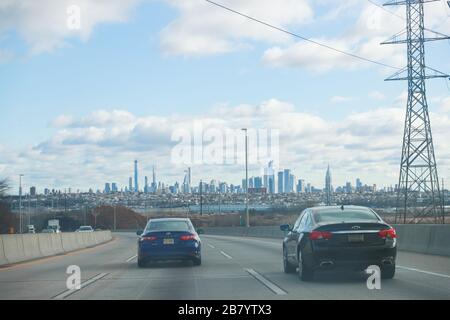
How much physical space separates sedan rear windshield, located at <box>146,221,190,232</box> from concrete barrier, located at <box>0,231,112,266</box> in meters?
6.45

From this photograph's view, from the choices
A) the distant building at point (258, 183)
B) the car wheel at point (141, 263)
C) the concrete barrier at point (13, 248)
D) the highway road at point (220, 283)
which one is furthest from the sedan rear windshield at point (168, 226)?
the distant building at point (258, 183)

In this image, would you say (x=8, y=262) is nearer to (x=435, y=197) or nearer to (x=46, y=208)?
(x=435, y=197)

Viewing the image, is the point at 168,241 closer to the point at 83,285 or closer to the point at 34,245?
the point at 83,285

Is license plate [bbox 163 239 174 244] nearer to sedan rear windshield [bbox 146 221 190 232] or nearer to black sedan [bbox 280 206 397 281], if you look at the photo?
sedan rear windshield [bbox 146 221 190 232]

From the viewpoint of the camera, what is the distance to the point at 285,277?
17.7 meters

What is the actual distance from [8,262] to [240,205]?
8963 centimetres

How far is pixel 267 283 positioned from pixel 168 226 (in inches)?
283

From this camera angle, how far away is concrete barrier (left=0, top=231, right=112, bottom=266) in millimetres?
27152

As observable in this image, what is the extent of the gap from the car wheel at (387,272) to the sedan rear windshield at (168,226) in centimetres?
→ 769

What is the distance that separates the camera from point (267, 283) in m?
16.2

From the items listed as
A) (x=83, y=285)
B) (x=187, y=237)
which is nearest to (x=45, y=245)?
(x=187, y=237)

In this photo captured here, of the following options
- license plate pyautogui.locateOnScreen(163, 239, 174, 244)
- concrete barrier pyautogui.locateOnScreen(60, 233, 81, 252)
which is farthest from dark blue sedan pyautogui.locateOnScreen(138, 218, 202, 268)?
concrete barrier pyautogui.locateOnScreen(60, 233, 81, 252)

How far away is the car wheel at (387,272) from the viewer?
53.7 feet
